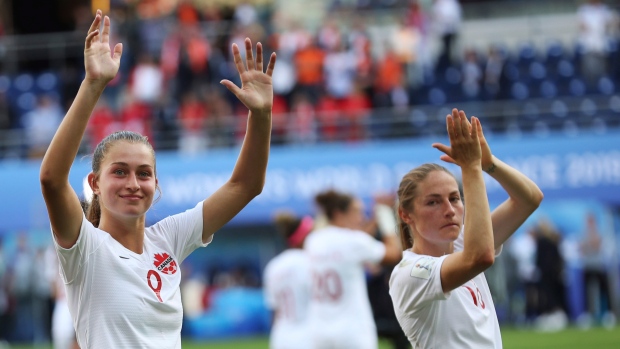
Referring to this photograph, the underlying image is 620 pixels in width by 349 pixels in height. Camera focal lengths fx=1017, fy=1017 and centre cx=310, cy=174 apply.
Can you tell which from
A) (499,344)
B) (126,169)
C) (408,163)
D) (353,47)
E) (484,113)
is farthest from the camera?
(353,47)

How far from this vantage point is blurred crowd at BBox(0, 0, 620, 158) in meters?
18.6

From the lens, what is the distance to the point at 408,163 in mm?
17250

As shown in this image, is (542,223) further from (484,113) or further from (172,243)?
(172,243)

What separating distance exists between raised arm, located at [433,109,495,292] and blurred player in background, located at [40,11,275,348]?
0.80 meters

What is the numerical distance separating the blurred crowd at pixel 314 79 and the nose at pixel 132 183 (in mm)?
14251

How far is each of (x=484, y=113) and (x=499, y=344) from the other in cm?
1435

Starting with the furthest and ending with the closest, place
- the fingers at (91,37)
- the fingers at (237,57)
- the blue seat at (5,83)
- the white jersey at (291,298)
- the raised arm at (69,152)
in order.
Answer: the blue seat at (5,83)
the white jersey at (291,298)
the fingers at (237,57)
the fingers at (91,37)
the raised arm at (69,152)

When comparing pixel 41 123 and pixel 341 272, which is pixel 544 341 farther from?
pixel 41 123

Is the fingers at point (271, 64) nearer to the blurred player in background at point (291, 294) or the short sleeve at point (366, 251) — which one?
the short sleeve at point (366, 251)

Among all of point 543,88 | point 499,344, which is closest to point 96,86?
point 499,344

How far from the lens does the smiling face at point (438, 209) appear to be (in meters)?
4.43

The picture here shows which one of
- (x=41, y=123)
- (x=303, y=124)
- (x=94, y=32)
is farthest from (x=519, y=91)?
(x=94, y=32)

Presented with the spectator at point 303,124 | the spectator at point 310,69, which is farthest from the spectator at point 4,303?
the spectator at point 310,69

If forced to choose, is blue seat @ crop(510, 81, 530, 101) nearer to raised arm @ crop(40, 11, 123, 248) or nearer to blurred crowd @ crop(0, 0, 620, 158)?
blurred crowd @ crop(0, 0, 620, 158)
